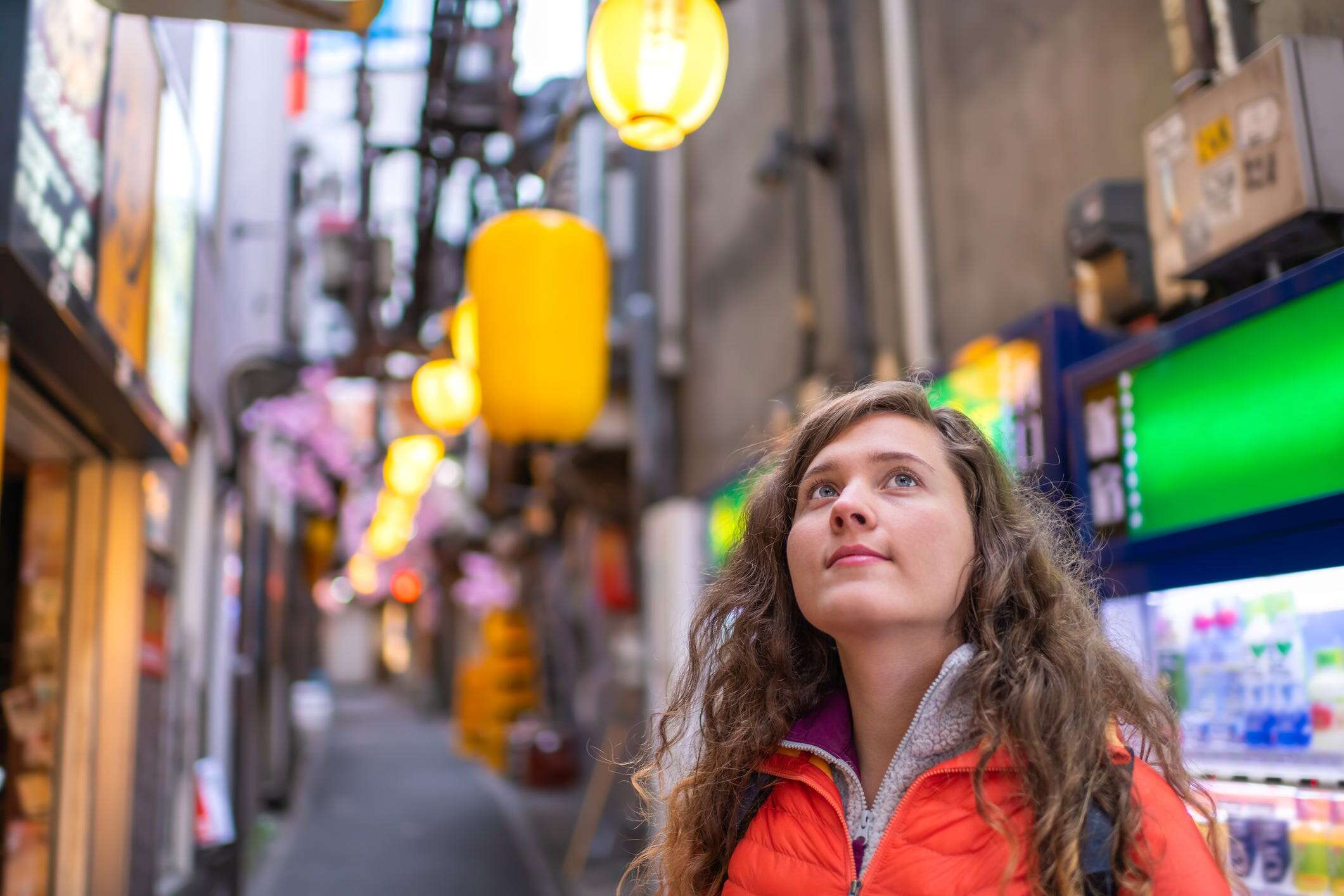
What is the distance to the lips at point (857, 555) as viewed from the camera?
169 centimetres

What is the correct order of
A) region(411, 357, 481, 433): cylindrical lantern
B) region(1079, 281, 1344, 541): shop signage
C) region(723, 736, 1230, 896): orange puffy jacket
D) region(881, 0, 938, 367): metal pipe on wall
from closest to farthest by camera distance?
region(723, 736, 1230, 896): orange puffy jacket, region(1079, 281, 1344, 541): shop signage, region(881, 0, 938, 367): metal pipe on wall, region(411, 357, 481, 433): cylindrical lantern

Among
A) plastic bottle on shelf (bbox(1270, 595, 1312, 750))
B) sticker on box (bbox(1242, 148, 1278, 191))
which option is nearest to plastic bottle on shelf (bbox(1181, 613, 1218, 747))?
plastic bottle on shelf (bbox(1270, 595, 1312, 750))

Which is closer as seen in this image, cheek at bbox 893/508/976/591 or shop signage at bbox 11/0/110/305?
cheek at bbox 893/508/976/591

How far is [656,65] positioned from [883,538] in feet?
8.38

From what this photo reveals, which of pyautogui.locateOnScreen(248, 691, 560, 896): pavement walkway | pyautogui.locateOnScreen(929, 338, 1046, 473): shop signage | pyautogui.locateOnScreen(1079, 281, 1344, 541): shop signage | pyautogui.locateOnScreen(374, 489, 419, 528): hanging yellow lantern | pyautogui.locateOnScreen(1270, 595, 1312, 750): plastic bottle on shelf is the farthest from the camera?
pyautogui.locateOnScreen(374, 489, 419, 528): hanging yellow lantern

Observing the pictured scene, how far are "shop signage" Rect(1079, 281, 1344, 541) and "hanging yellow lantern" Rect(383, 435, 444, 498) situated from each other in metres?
6.84

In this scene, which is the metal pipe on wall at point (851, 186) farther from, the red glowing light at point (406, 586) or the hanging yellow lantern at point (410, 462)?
the red glowing light at point (406, 586)

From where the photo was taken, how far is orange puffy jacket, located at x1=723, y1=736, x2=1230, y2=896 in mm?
1484

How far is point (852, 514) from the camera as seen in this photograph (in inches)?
67.4

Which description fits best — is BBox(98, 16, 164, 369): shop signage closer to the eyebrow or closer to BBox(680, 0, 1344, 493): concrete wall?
BBox(680, 0, 1344, 493): concrete wall

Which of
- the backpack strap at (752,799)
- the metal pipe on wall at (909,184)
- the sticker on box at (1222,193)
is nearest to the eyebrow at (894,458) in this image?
the backpack strap at (752,799)

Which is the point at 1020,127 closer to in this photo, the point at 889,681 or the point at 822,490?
the point at 822,490

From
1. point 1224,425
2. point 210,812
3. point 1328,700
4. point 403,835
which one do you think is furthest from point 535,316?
point 403,835

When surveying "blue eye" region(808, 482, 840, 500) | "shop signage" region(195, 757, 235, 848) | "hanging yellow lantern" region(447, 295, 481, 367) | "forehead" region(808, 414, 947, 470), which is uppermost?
"hanging yellow lantern" region(447, 295, 481, 367)
